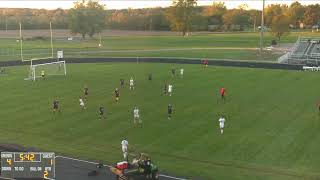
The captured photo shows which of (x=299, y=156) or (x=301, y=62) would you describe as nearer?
(x=299, y=156)

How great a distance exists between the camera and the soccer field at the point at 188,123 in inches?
1155

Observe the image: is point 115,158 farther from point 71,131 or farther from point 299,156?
point 299,156

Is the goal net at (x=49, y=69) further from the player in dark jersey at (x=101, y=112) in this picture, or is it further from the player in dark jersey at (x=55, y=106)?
the player in dark jersey at (x=101, y=112)

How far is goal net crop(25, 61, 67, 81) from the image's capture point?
67125mm

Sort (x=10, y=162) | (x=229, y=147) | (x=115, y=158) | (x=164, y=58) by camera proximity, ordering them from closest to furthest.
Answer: (x=10, y=162) < (x=115, y=158) < (x=229, y=147) < (x=164, y=58)

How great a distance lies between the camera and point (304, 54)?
89125mm

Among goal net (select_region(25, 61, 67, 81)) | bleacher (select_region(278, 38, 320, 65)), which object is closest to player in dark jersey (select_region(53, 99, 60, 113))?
goal net (select_region(25, 61, 67, 81))

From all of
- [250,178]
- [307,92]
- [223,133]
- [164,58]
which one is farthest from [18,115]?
[164,58]

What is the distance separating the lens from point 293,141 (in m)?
33.1

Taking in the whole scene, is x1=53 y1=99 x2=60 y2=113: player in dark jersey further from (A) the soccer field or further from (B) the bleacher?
(B) the bleacher

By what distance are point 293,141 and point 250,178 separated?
8.05 metres
